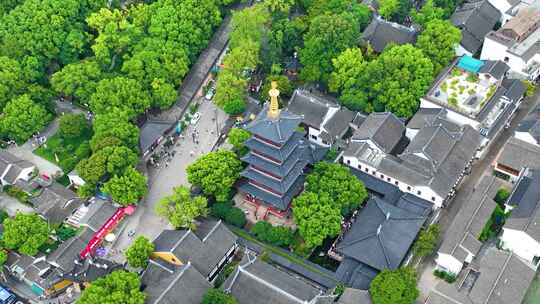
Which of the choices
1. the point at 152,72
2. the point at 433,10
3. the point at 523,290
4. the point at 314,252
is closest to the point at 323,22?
the point at 433,10

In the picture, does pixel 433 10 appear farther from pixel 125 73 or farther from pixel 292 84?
pixel 125 73

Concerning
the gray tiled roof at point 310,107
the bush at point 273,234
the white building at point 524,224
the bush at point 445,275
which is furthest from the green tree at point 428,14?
the bush at point 273,234

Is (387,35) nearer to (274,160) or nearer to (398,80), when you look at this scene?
(398,80)

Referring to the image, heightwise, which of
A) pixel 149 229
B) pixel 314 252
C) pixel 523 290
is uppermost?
pixel 523 290

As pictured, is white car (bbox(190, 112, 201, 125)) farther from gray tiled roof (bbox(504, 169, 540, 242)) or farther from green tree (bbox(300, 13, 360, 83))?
gray tiled roof (bbox(504, 169, 540, 242))

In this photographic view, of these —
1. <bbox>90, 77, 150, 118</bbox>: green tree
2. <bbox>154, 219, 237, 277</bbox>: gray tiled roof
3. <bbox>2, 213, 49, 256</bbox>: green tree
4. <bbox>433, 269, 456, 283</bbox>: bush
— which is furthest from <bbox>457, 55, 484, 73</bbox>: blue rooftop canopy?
<bbox>2, 213, 49, 256</bbox>: green tree

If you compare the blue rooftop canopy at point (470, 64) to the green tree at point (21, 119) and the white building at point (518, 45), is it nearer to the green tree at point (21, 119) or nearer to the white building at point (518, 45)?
the white building at point (518, 45)
